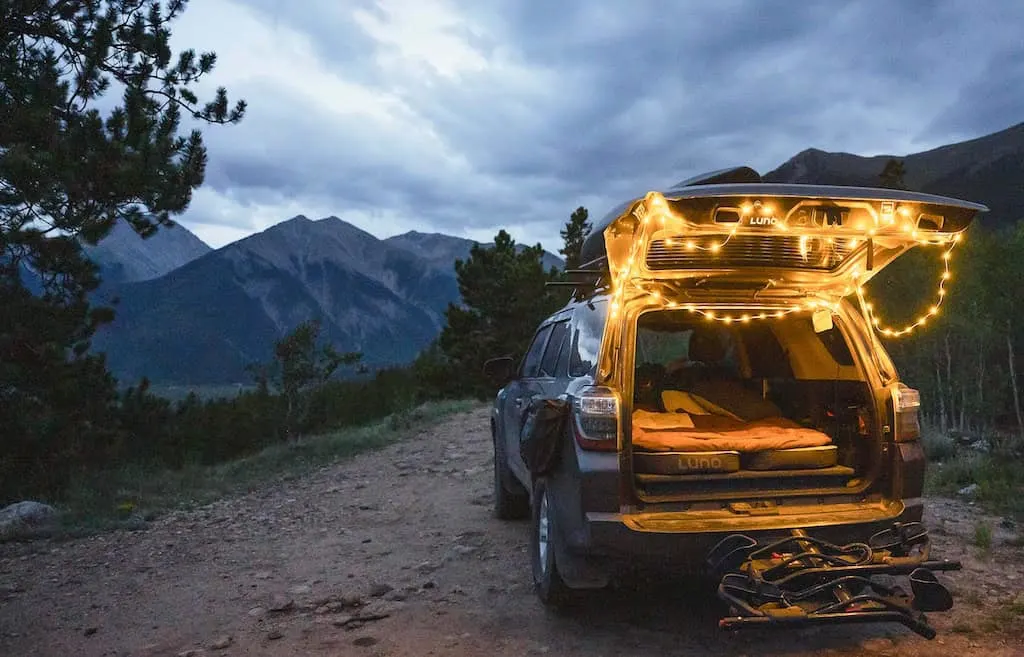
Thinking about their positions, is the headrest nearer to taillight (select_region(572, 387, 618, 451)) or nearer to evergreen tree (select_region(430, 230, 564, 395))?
taillight (select_region(572, 387, 618, 451))

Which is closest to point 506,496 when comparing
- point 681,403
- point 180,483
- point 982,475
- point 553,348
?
point 553,348

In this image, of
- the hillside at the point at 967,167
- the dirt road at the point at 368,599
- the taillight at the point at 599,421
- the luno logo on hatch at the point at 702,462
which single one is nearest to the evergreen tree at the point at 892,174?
the dirt road at the point at 368,599

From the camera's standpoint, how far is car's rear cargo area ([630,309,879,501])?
14.0 feet

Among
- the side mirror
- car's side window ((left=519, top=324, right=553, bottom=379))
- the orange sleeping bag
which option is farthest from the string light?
the side mirror

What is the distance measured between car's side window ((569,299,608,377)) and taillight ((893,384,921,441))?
1686 mm

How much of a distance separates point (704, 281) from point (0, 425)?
11.3 metres

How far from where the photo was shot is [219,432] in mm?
40312

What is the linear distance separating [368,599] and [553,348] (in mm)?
2202

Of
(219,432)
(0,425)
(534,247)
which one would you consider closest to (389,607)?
(0,425)

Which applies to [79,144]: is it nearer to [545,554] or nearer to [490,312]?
[545,554]

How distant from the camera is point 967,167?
424ft

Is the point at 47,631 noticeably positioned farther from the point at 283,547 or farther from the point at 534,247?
the point at 534,247

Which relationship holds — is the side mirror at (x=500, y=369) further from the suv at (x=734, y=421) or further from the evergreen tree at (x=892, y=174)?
the evergreen tree at (x=892, y=174)

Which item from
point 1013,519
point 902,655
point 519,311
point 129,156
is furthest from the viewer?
point 519,311
